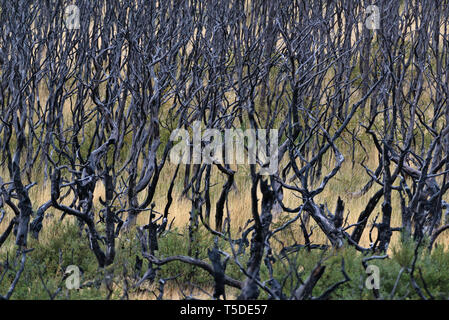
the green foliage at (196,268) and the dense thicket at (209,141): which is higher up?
the dense thicket at (209,141)

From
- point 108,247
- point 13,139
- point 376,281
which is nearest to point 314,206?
point 376,281

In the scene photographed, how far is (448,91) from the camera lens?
521 cm

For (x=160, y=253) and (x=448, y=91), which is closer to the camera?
(x=160, y=253)

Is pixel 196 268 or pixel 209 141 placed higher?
pixel 209 141

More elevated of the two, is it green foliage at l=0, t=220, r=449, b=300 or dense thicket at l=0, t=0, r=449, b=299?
dense thicket at l=0, t=0, r=449, b=299

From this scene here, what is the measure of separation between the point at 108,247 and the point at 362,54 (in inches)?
221

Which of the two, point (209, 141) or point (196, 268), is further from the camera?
point (209, 141)

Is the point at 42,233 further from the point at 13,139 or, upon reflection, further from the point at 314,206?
the point at 13,139

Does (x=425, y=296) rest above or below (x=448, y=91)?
below

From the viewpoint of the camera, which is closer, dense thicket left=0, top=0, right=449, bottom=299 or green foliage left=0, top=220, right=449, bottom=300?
green foliage left=0, top=220, right=449, bottom=300
